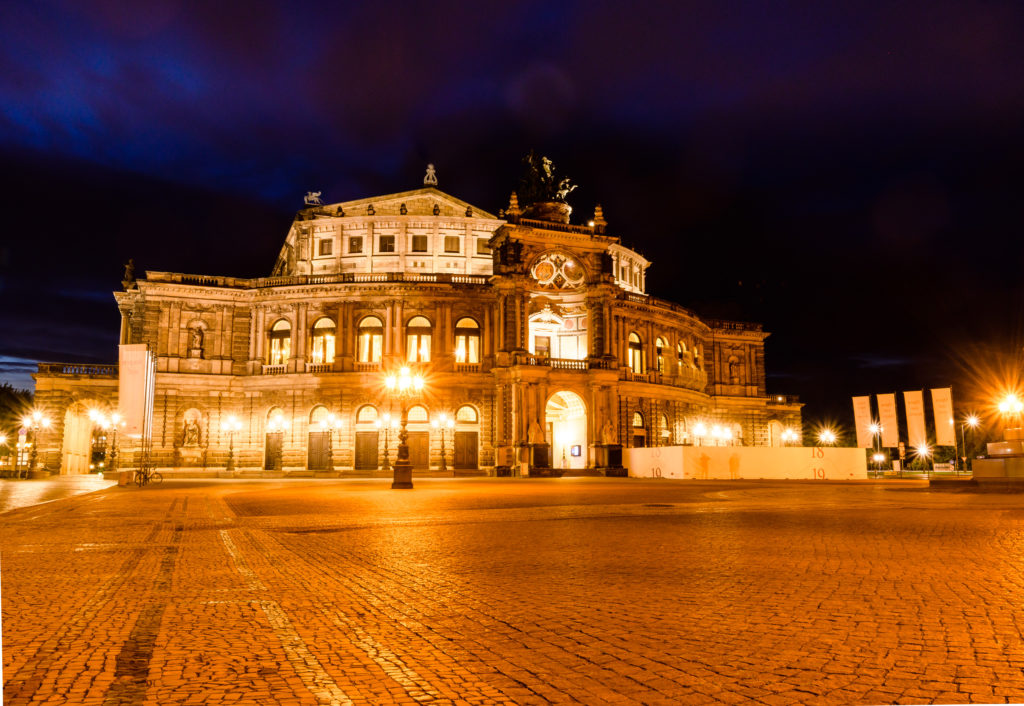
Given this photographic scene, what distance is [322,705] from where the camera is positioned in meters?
4.56

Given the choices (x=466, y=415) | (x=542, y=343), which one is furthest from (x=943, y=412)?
(x=466, y=415)

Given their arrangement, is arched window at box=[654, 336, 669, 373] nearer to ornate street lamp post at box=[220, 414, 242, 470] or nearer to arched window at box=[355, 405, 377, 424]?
arched window at box=[355, 405, 377, 424]

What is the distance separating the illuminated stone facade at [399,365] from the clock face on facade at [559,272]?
0.11m

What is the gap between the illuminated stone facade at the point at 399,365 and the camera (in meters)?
56.8

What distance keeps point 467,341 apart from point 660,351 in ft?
58.8

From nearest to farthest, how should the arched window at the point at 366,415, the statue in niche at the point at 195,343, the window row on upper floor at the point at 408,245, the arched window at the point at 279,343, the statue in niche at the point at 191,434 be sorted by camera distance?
the statue in niche at the point at 191,434
the arched window at the point at 366,415
the statue in niche at the point at 195,343
the arched window at the point at 279,343
the window row on upper floor at the point at 408,245

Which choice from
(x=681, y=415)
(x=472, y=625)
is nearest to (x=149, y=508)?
(x=472, y=625)

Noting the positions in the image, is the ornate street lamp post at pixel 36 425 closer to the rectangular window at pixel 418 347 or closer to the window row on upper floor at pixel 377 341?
the window row on upper floor at pixel 377 341

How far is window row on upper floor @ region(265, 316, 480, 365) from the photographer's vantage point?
59.7 m

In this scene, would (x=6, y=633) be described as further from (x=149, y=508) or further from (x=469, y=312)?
(x=469, y=312)

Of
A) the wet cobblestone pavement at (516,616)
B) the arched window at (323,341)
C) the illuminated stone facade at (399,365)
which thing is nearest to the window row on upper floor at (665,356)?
the illuminated stone facade at (399,365)

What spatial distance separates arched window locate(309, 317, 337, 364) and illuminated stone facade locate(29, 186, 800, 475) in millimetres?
110

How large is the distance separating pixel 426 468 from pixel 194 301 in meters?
22.4

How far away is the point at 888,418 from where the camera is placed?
52312 mm
